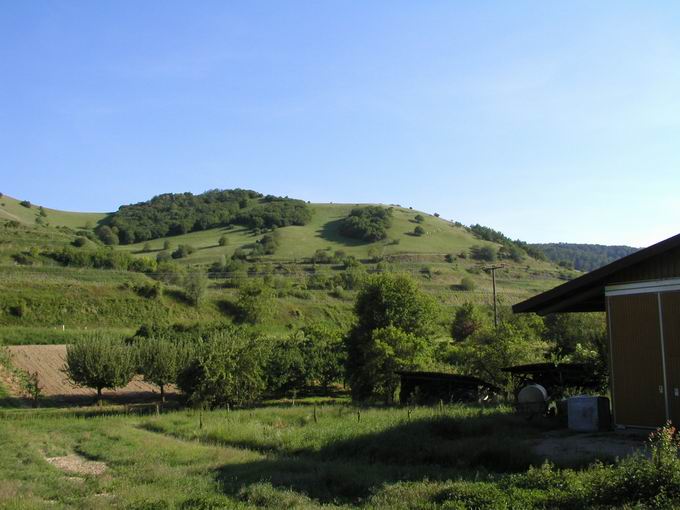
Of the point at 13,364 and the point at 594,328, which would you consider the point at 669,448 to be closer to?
the point at 594,328

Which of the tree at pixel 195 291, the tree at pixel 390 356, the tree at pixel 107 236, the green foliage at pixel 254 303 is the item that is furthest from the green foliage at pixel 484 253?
the tree at pixel 390 356

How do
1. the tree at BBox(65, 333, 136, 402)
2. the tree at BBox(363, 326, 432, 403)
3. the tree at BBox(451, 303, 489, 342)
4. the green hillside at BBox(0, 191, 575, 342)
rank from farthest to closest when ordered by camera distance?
1. the green hillside at BBox(0, 191, 575, 342)
2. the tree at BBox(451, 303, 489, 342)
3. the tree at BBox(65, 333, 136, 402)
4. the tree at BBox(363, 326, 432, 403)

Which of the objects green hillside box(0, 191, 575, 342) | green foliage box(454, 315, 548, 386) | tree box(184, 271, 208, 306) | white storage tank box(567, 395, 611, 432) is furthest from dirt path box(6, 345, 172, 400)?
white storage tank box(567, 395, 611, 432)

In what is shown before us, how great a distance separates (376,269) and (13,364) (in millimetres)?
57835

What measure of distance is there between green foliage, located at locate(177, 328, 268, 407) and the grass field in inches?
398

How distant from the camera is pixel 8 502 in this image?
1064 cm

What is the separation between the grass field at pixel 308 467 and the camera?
33.8ft

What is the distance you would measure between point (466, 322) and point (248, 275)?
39778 millimetres

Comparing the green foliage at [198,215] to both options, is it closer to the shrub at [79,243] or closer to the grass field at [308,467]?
the shrub at [79,243]

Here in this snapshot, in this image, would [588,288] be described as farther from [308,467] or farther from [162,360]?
[162,360]

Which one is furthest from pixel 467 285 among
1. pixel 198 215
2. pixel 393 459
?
pixel 198 215

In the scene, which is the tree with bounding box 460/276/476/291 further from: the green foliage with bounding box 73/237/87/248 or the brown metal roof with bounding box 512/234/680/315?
the brown metal roof with bounding box 512/234/680/315

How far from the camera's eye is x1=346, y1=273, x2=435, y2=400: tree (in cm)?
3675

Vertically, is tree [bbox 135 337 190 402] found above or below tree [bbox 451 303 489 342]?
below
